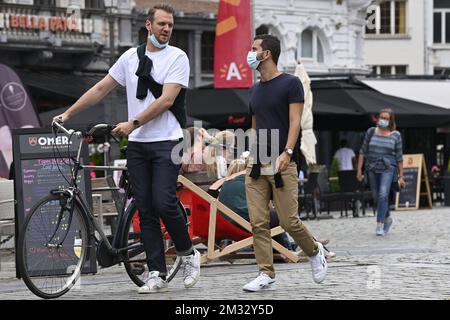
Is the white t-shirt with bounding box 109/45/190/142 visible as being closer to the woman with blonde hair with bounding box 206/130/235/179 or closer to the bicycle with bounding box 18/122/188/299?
the bicycle with bounding box 18/122/188/299

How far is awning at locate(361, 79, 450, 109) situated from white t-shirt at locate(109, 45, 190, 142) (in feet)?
62.3

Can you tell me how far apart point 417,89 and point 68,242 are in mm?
20611

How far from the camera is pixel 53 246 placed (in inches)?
356

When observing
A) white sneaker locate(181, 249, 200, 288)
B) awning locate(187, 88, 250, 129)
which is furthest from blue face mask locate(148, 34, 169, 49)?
awning locate(187, 88, 250, 129)

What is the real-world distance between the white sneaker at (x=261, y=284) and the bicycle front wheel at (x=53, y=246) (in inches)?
46.7

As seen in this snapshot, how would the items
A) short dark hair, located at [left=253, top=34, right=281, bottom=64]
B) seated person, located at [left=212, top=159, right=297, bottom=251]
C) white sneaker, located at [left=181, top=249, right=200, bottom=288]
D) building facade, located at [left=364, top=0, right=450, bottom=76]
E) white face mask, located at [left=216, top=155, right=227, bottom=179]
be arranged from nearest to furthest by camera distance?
white sneaker, located at [left=181, top=249, right=200, bottom=288], short dark hair, located at [left=253, top=34, right=281, bottom=64], seated person, located at [left=212, top=159, right=297, bottom=251], white face mask, located at [left=216, top=155, right=227, bottom=179], building facade, located at [left=364, top=0, right=450, bottom=76]

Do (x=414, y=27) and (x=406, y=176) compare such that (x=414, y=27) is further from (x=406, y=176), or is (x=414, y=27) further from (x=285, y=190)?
(x=285, y=190)

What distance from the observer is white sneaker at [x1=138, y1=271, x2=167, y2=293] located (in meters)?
9.00

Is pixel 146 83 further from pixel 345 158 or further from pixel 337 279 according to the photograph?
pixel 345 158

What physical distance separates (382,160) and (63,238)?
8347mm

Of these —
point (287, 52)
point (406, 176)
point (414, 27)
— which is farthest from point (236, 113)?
point (414, 27)

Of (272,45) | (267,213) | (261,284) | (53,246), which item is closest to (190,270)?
(261,284)

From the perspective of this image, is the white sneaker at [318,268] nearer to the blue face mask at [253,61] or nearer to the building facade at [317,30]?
the blue face mask at [253,61]
